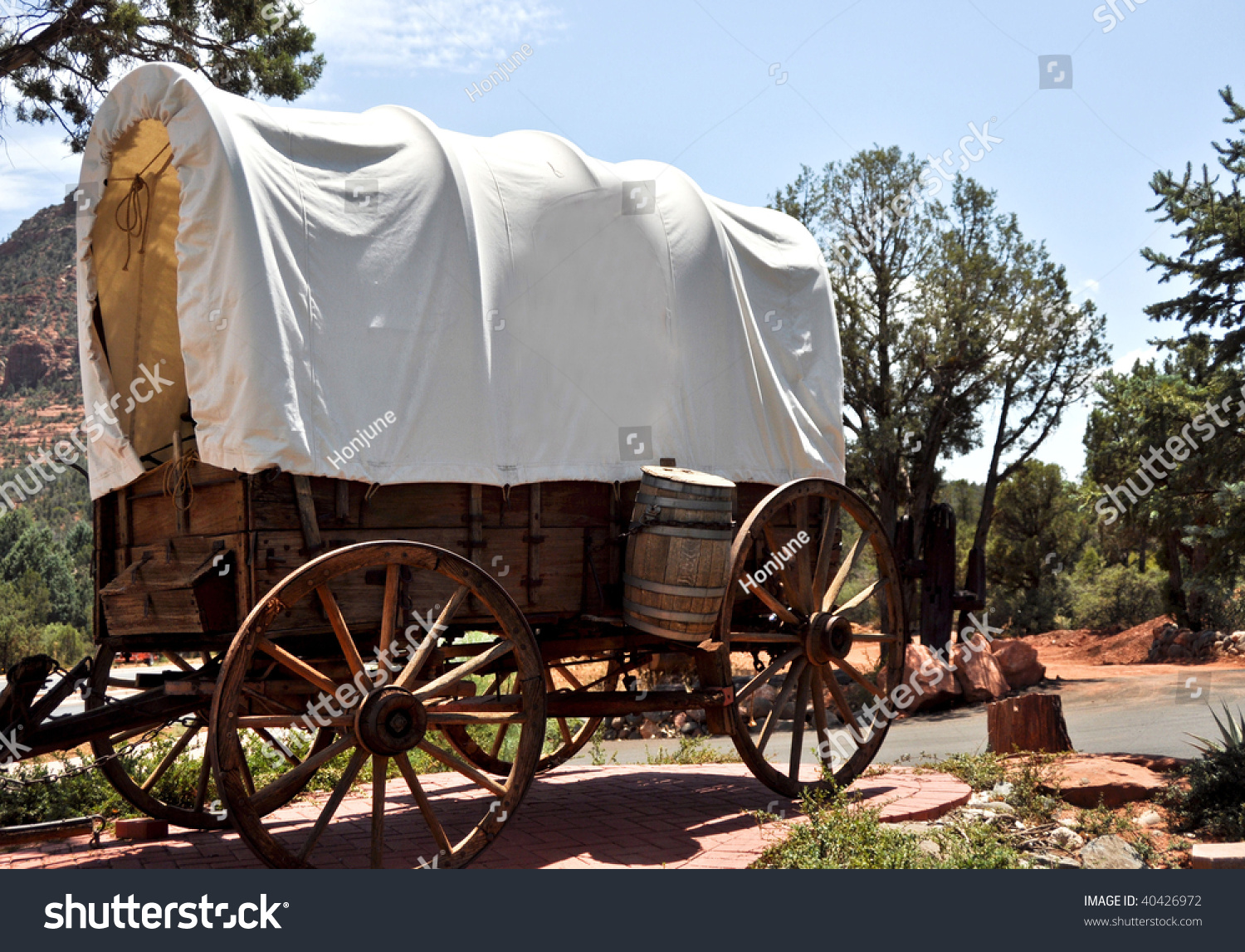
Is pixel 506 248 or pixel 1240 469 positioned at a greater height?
pixel 506 248

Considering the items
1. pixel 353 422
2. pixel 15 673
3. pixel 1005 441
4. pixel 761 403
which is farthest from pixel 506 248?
pixel 1005 441

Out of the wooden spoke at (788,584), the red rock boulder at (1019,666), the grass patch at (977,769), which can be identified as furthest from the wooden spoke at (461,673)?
the red rock boulder at (1019,666)

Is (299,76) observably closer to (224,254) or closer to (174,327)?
(174,327)

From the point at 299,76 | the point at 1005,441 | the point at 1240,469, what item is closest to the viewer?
the point at 1240,469

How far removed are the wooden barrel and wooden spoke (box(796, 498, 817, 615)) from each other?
109 centimetres

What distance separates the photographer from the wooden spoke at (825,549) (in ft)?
20.4

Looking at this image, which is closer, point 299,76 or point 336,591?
point 336,591

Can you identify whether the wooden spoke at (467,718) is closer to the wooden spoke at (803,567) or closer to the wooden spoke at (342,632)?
the wooden spoke at (342,632)

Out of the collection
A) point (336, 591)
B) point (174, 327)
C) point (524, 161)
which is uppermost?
point (524, 161)

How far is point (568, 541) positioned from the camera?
530 centimetres

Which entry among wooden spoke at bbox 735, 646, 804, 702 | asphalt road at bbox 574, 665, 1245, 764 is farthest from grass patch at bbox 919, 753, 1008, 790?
wooden spoke at bbox 735, 646, 804, 702

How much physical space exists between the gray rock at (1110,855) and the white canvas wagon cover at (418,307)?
8.09 feet

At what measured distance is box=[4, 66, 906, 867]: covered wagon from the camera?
4312mm

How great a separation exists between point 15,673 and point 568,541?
251 centimetres
